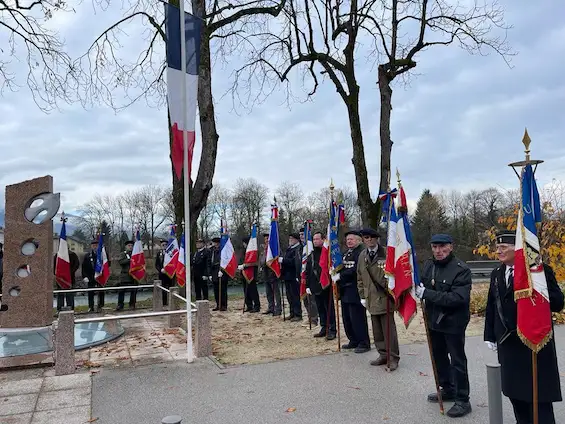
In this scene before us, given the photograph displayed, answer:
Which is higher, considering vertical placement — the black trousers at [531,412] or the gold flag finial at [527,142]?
the gold flag finial at [527,142]

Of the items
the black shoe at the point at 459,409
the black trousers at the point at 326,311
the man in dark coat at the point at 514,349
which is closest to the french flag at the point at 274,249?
the black trousers at the point at 326,311

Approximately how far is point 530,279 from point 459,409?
5.60ft

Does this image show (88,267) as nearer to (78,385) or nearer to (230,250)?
(230,250)

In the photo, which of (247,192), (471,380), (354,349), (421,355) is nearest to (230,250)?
(354,349)

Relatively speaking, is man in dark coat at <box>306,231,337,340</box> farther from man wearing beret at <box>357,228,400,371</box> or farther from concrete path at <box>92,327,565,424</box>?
man wearing beret at <box>357,228,400,371</box>

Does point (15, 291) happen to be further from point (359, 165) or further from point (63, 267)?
point (359, 165)

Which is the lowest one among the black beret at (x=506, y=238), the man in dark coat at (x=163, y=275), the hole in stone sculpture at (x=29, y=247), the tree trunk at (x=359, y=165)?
the man in dark coat at (x=163, y=275)

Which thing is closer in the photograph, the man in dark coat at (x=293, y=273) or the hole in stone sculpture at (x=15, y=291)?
the hole in stone sculpture at (x=15, y=291)

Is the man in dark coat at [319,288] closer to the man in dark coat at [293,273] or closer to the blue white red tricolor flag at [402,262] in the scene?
the man in dark coat at [293,273]

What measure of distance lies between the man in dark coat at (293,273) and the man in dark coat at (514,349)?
653 centimetres

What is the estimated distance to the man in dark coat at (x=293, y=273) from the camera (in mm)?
10648

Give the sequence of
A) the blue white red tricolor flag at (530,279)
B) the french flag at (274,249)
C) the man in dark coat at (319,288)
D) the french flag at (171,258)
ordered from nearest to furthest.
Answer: the blue white red tricolor flag at (530,279) < the man in dark coat at (319,288) < the french flag at (274,249) < the french flag at (171,258)

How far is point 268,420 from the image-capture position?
4.67m

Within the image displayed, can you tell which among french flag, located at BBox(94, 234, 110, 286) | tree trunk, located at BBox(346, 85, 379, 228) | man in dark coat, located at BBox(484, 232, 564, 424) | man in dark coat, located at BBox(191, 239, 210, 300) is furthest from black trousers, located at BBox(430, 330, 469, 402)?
french flag, located at BBox(94, 234, 110, 286)
